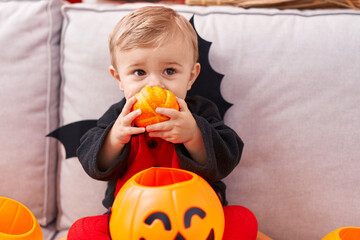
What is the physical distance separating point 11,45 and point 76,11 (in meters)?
0.24

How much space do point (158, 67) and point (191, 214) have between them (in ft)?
1.31

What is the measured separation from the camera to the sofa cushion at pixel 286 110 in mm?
993

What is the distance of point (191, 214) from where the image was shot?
63 cm

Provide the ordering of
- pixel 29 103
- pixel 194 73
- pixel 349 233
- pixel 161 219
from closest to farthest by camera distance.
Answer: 1. pixel 161 219
2. pixel 349 233
3. pixel 194 73
4. pixel 29 103

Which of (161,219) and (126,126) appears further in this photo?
(126,126)

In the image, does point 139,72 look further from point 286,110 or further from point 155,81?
point 286,110

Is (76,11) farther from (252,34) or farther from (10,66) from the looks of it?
(252,34)

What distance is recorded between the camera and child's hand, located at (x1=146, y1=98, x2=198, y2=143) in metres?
0.76

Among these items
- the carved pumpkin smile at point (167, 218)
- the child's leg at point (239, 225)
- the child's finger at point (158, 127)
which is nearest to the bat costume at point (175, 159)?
the child's leg at point (239, 225)

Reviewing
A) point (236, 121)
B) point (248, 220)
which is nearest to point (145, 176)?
point (248, 220)

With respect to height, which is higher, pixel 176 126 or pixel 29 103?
pixel 176 126

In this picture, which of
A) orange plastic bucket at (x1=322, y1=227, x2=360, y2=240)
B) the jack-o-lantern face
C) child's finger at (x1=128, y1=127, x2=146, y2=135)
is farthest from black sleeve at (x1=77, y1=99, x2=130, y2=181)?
orange plastic bucket at (x1=322, y1=227, x2=360, y2=240)

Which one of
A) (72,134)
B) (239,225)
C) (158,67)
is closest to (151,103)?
(158,67)

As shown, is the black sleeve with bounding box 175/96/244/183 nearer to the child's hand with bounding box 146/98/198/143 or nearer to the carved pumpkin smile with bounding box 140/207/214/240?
the child's hand with bounding box 146/98/198/143
